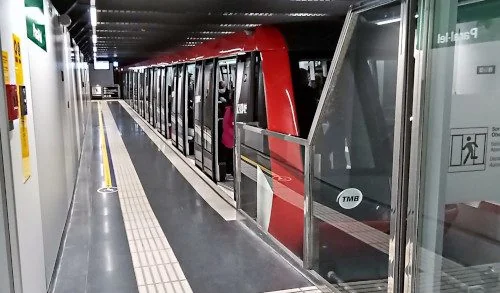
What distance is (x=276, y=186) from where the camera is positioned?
12.9ft

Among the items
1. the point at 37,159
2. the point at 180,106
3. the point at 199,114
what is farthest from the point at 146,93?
the point at 37,159

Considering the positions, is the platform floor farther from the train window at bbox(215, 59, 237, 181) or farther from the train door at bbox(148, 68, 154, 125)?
the train door at bbox(148, 68, 154, 125)

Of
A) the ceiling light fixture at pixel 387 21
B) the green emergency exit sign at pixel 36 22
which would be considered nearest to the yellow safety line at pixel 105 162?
the green emergency exit sign at pixel 36 22

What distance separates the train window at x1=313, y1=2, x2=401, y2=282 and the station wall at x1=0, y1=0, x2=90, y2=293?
1796mm

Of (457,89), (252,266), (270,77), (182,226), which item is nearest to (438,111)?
(457,89)

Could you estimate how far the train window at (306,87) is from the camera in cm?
455

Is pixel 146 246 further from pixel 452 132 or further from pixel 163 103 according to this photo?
pixel 163 103

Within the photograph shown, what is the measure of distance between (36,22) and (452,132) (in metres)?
2.83

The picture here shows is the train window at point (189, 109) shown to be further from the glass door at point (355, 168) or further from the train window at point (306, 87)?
the glass door at point (355, 168)

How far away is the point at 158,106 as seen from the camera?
11.7 metres

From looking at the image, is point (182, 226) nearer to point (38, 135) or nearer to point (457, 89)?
point (38, 135)

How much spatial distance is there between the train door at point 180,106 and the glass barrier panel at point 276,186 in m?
3.82

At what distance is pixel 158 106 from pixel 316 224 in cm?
908

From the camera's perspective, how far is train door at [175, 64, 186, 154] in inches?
322
